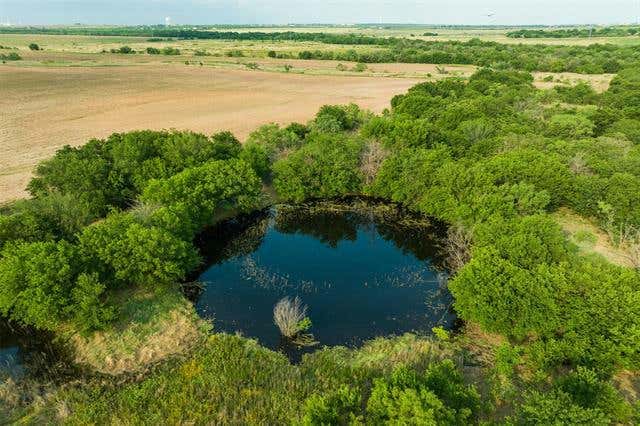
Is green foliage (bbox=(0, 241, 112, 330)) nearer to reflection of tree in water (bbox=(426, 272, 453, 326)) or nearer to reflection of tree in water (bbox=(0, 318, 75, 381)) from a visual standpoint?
reflection of tree in water (bbox=(0, 318, 75, 381))

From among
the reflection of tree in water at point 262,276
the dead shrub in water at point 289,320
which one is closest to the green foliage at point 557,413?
the dead shrub in water at point 289,320

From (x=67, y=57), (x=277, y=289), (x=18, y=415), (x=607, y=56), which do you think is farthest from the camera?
(x=67, y=57)

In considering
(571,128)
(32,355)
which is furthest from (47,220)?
(571,128)

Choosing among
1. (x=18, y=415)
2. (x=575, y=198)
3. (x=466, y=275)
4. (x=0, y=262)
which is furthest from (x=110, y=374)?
(x=575, y=198)

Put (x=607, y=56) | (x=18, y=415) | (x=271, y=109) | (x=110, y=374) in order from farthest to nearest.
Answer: (x=607, y=56), (x=271, y=109), (x=110, y=374), (x=18, y=415)

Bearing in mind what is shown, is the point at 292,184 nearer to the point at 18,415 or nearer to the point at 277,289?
the point at 277,289

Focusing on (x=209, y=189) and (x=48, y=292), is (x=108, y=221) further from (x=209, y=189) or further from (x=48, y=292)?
(x=209, y=189)

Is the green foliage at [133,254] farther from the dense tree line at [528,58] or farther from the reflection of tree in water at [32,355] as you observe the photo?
the dense tree line at [528,58]

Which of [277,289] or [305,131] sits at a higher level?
[305,131]
